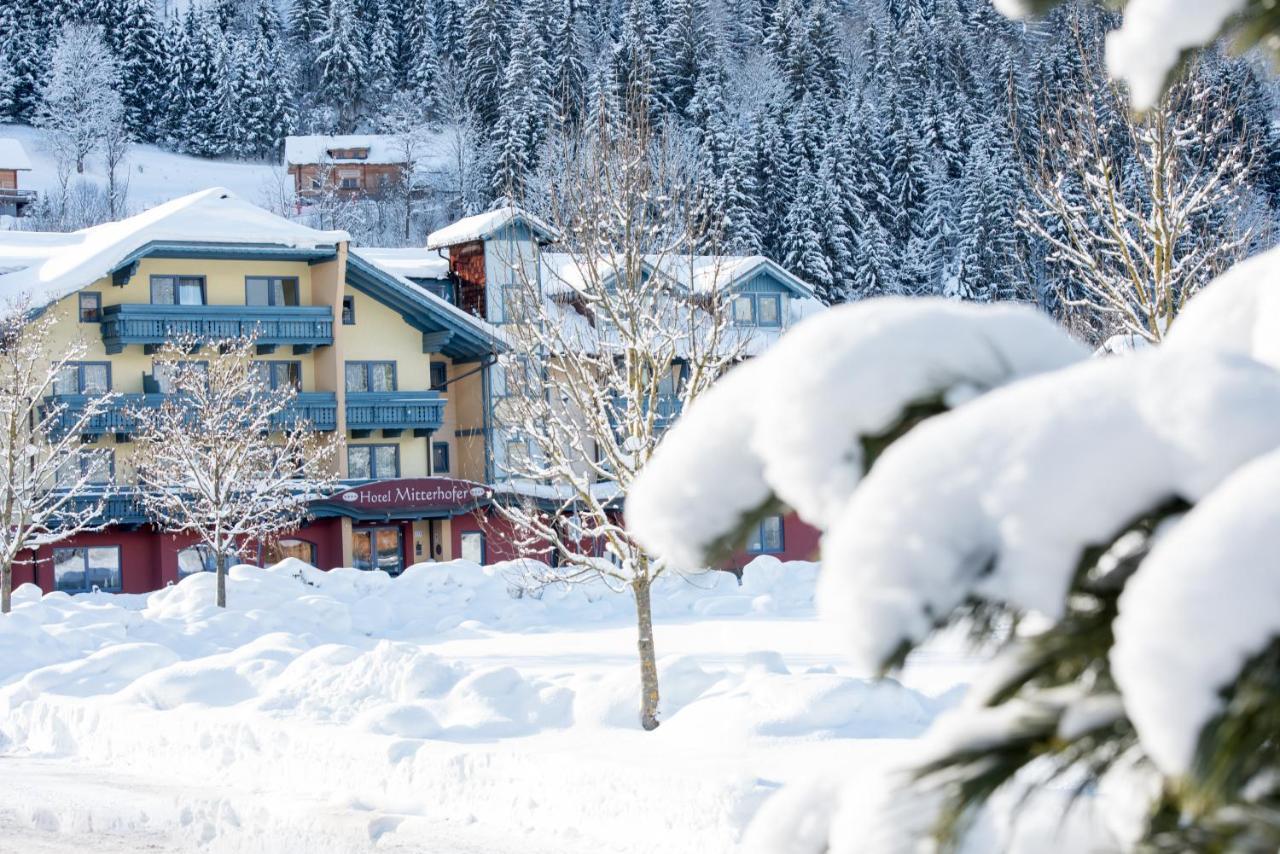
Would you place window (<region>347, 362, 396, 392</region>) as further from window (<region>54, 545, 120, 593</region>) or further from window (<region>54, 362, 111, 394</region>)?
window (<region>54, 545, 120, 593</region>)

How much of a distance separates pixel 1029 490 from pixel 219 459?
28.3m

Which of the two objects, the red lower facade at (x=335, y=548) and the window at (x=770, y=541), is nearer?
the red lower facade at (x=335, y=548)

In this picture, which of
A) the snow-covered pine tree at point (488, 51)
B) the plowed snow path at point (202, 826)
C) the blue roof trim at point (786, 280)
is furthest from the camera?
the snow-covered pine tree at point (488, 51)

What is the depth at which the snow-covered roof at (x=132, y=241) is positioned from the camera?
117ft

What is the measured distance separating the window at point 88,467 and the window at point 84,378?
1.59m

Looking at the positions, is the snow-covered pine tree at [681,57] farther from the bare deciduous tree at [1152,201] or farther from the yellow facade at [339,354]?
the bare deciduous tree at [1152,201]

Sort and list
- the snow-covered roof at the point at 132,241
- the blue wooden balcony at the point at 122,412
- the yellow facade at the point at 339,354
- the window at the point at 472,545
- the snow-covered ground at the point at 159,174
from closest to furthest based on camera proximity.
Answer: the blue wooden balcony at the point at 122,412 → the snow-covered roof at the point at 132,241 → the yellow facade at the point at 339,354 → the window at the point at 472,545 → the snow-covered ground at the point at 159,174

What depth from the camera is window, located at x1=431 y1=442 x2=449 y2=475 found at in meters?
44.1

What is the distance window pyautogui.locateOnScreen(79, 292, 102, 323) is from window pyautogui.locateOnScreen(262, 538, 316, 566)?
24.2 feet

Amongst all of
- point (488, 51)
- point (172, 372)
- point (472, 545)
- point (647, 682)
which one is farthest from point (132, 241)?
point (488, 51)

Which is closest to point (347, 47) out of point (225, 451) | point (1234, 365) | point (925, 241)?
point (925, 241)

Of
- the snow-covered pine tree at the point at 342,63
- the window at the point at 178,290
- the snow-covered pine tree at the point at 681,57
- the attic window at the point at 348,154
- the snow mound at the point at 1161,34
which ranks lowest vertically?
the snow mound at the point at 1161,34

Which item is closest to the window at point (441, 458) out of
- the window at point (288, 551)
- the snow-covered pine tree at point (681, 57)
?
the window at point (288, 551)

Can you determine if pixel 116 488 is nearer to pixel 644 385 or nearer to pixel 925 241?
pixel 644 385
